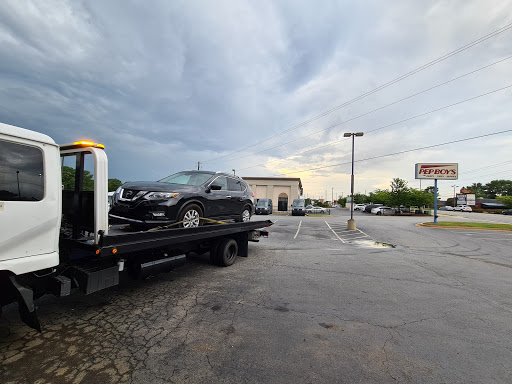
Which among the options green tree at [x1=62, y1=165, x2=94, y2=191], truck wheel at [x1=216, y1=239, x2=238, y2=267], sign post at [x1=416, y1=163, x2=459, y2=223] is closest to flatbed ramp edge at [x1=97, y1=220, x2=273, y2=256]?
truck wheel at [x1=216, y1=239, x2=238, y2=267]

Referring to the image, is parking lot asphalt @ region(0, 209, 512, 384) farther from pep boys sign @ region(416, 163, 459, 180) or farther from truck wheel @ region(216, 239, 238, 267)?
pep boys sign @ region(416, 163, 459, 180)

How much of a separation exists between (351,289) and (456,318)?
1668 millimetres

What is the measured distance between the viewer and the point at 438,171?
2597 cm

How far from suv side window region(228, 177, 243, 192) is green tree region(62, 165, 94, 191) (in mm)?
3469

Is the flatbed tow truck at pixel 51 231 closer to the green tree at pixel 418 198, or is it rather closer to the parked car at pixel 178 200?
the parked car at pixel 178 200

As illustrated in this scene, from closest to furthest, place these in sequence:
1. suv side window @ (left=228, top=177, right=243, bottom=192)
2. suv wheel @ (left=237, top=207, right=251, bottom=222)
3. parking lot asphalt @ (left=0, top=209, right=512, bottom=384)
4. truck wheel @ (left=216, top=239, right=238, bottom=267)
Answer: parking lot asphalt @ (left=0, top=209, right=512, bottom=384) → truck wheel @ (left=216, top=239, right=238, bottom=267) → suv side window @ (left=228, top=177, right=243, bottom=192) → suv wheel @ (left=237, top=207, right=251, bottom=222)

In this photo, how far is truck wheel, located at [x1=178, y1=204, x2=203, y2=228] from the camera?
4.92m

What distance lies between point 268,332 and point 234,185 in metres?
4.29

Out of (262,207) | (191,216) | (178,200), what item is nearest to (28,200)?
→ (178,200)

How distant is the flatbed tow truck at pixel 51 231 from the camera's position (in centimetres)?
256

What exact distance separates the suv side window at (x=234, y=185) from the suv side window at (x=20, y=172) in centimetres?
419

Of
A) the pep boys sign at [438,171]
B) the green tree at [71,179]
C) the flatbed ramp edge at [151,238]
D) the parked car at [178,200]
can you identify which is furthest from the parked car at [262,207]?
the green tree at [71,179]

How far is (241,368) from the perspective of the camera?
253cm

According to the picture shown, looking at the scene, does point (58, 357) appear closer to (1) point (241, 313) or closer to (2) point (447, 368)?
(1) point (241, 313)
